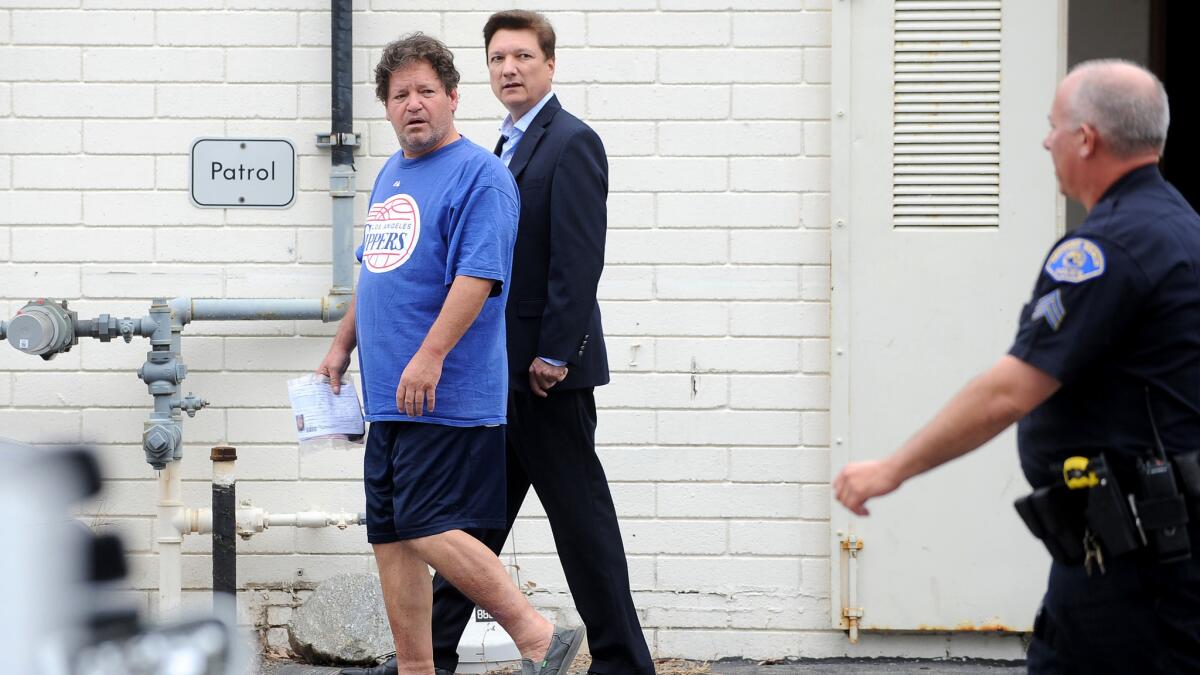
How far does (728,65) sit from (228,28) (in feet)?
6.04

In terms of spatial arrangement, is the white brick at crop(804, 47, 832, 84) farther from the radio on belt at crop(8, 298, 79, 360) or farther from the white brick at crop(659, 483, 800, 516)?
the radio on belt at crop(8, 298, 79, 360)

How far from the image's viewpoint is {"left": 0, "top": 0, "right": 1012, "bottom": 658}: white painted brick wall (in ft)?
18.0

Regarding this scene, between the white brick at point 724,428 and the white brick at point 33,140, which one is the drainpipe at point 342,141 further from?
the white brick at point 724,428

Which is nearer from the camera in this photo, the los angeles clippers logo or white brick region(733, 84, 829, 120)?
the los angeles clippers logo

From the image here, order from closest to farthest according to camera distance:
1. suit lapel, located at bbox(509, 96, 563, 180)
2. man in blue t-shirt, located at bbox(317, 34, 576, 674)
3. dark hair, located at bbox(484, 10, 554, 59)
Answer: man in blue t-shirt, located at bbox(317, 34, 576, 674)
suit lapel, located at bbox(509, 96, 563, 180)
dark hair, located at bbox(484, 10, 554, 59)

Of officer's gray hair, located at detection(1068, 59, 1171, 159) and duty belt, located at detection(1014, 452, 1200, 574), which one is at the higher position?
officer's gray hair, located at detection(1068, 59, 1171, 159)

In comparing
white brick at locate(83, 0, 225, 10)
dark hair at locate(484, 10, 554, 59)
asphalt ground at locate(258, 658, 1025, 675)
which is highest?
white brick at locate(83, 0, 225, 10)

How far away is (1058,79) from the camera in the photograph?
17.6ft

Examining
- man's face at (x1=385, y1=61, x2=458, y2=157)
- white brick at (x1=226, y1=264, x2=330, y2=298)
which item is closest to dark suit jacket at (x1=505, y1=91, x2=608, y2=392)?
man's face at (x1=385, y1=61, x2=458, y2=157)

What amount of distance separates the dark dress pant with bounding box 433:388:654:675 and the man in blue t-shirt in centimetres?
22

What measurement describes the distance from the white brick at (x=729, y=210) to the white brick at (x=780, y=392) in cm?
57

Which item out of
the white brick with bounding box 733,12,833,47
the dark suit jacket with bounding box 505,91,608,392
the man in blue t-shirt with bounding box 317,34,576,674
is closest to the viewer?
the man in blue t-shirt with bounding box 317,34,576,674

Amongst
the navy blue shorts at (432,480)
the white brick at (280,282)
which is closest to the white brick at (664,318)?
the white brick at (280,282)

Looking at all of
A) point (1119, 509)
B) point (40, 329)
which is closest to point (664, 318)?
point (40, 329)
